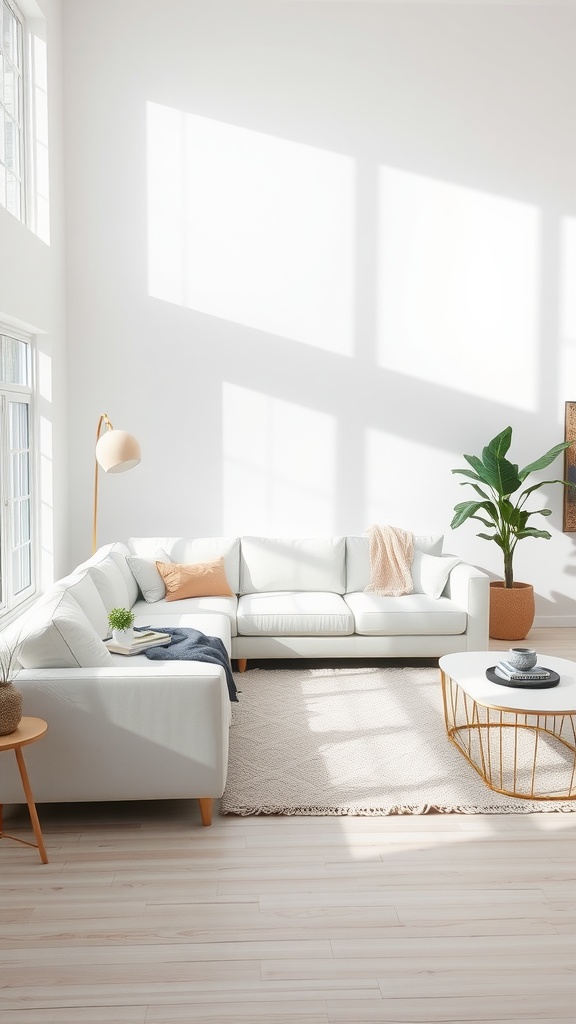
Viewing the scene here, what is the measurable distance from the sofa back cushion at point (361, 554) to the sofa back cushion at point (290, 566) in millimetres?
71

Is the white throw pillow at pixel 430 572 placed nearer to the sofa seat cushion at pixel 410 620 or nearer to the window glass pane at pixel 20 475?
the sofa seat cushion at pixel 410 620

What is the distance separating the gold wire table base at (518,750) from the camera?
3.69 m

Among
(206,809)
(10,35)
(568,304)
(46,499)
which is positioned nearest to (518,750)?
(206,809)

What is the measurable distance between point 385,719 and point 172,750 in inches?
64.6

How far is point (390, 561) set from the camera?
612cm

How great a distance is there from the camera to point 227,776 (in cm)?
381

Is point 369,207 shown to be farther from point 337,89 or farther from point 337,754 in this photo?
point 337,754

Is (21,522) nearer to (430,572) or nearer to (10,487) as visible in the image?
(10,487)

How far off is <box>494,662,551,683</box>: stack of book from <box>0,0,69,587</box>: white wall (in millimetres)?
3266

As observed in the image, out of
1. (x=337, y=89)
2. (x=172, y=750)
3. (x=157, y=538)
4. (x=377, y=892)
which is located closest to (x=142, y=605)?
(x=157, y=538)

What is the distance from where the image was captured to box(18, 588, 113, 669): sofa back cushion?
335 cm

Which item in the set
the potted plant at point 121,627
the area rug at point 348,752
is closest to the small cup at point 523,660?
the area rug at point 348,752

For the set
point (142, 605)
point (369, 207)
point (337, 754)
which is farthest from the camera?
point (369, 207)

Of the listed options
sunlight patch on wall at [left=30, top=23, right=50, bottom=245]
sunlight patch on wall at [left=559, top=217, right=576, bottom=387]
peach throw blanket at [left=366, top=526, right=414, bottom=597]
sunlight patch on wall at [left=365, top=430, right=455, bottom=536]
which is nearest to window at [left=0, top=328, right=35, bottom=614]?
sunlight patch on wall at [left=30, top=23, right=50, bottom=245]
